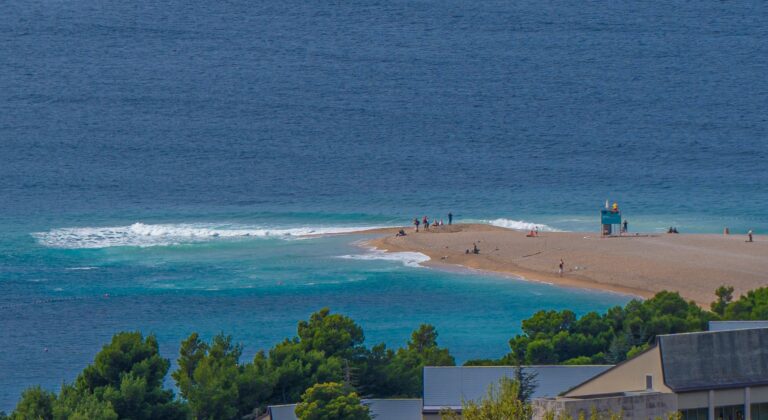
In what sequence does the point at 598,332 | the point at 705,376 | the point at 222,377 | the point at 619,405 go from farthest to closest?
the point at 598,332 → the point at 222,377 → the point at 705,376 → the point at 619,405

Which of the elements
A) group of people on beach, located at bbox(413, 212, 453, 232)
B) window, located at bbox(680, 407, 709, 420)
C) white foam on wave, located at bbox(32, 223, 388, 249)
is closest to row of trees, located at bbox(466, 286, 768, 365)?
window, located at bbox(680, 407, 709, 420)

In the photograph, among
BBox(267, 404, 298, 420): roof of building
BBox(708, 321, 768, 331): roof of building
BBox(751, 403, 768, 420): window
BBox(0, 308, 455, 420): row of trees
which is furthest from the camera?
BBox(0, 308, 455, 420): row of trees

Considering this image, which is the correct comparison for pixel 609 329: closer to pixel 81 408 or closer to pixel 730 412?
pixel 81 408

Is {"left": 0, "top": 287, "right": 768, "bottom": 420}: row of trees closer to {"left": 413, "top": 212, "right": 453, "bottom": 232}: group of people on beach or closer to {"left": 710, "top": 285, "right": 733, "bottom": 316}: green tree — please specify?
{"left": 710, "top": 285, "right": 733, "bottom": 316}: green tree

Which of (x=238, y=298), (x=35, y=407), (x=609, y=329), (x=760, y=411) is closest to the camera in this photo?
(x=760, y=411)

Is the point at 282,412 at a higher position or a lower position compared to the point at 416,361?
lower

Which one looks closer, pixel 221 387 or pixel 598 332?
pixel 221 387

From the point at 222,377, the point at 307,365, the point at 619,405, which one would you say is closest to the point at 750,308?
the point at 307,365
